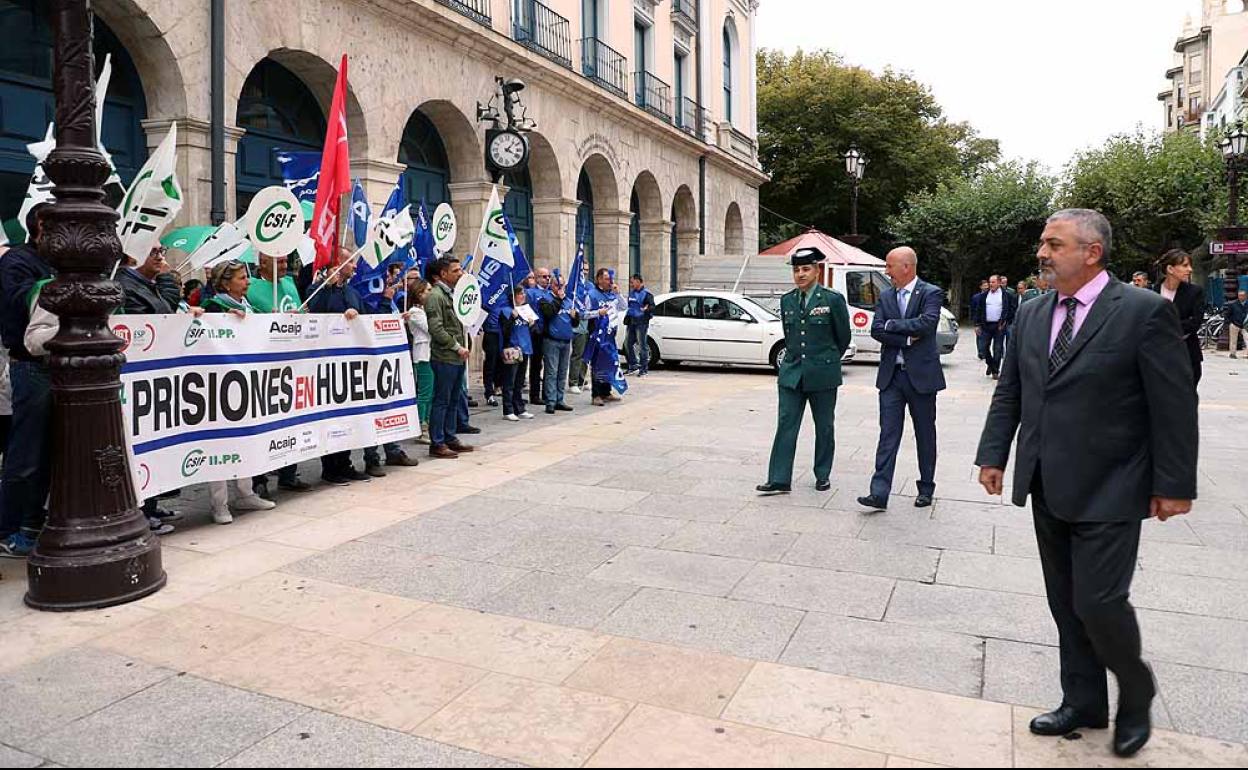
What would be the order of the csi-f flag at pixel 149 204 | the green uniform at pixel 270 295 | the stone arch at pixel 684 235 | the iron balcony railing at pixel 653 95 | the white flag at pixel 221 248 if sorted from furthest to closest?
the stone arch at pixel 684 235
the iron balcony railing at pixel 653 95
the green uniform at pixel 270 295
the white flag at pixel 221 248
the csi-f flag at pixel 149 204

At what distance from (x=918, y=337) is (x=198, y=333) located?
482cm

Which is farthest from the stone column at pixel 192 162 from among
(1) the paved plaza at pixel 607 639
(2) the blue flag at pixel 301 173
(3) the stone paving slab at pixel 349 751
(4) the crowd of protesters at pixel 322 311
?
(3) the stone paving slab at pixel 349 751

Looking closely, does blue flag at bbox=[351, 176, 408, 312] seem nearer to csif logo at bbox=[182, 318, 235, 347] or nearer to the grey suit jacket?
csif logo at bbox=[182, 318, 235, 347]

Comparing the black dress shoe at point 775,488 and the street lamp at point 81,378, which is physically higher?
the street lamp at point 81,378

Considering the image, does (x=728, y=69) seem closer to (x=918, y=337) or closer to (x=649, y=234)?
(x=649, y=234)

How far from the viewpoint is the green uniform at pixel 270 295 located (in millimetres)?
7449

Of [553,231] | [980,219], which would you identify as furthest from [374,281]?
[980,219]

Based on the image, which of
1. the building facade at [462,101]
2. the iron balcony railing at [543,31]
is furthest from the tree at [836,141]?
the iron balcony railing at [543,31]

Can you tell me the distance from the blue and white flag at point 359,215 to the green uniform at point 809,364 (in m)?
4.44


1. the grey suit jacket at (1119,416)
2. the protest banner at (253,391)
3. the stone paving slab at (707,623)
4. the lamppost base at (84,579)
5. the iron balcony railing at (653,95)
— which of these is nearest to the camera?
the grey suit jacket at (1119,416)

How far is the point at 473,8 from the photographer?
15758mm

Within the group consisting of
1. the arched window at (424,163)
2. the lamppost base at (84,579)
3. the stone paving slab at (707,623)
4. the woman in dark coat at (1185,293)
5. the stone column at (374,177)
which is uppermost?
the arched window at (424,163)

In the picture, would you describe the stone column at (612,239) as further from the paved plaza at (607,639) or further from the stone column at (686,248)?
the paved plaza at (607,639)

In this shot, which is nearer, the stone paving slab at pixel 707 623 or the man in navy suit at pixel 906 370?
the stone paving slab at pixel 707 623
